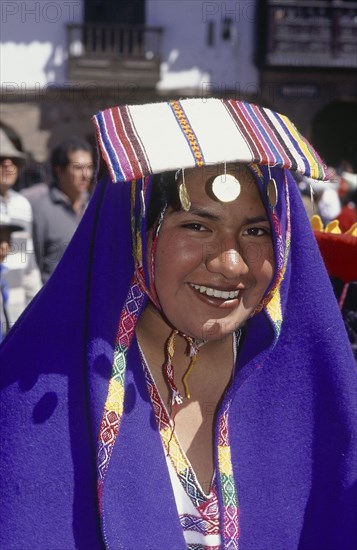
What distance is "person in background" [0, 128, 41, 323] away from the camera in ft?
12.2

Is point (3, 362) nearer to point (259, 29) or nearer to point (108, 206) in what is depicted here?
point (108, 206)

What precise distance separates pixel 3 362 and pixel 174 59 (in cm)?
1284

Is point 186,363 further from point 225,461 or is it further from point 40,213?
point 40,213

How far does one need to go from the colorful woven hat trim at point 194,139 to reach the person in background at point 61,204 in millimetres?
2834

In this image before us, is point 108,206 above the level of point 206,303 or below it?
above

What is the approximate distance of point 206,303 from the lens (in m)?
1.40

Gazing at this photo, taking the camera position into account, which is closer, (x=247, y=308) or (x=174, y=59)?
(x=247, y=308)

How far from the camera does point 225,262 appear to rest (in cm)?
137

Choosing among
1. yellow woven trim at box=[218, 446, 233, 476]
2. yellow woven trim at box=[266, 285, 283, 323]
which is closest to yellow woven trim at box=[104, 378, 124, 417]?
yellow woven trim at box=[218, 446, 233, 476]

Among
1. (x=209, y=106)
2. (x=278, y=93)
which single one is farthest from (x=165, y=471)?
(x=278, y=93)

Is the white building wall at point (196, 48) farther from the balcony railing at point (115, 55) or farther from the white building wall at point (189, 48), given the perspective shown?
the balcony railing at point (115, 55)

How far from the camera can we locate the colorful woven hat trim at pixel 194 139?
1310 millimetres

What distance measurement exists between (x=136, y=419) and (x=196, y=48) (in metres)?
12.6

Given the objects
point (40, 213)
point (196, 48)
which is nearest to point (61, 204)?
point (40, 213)
